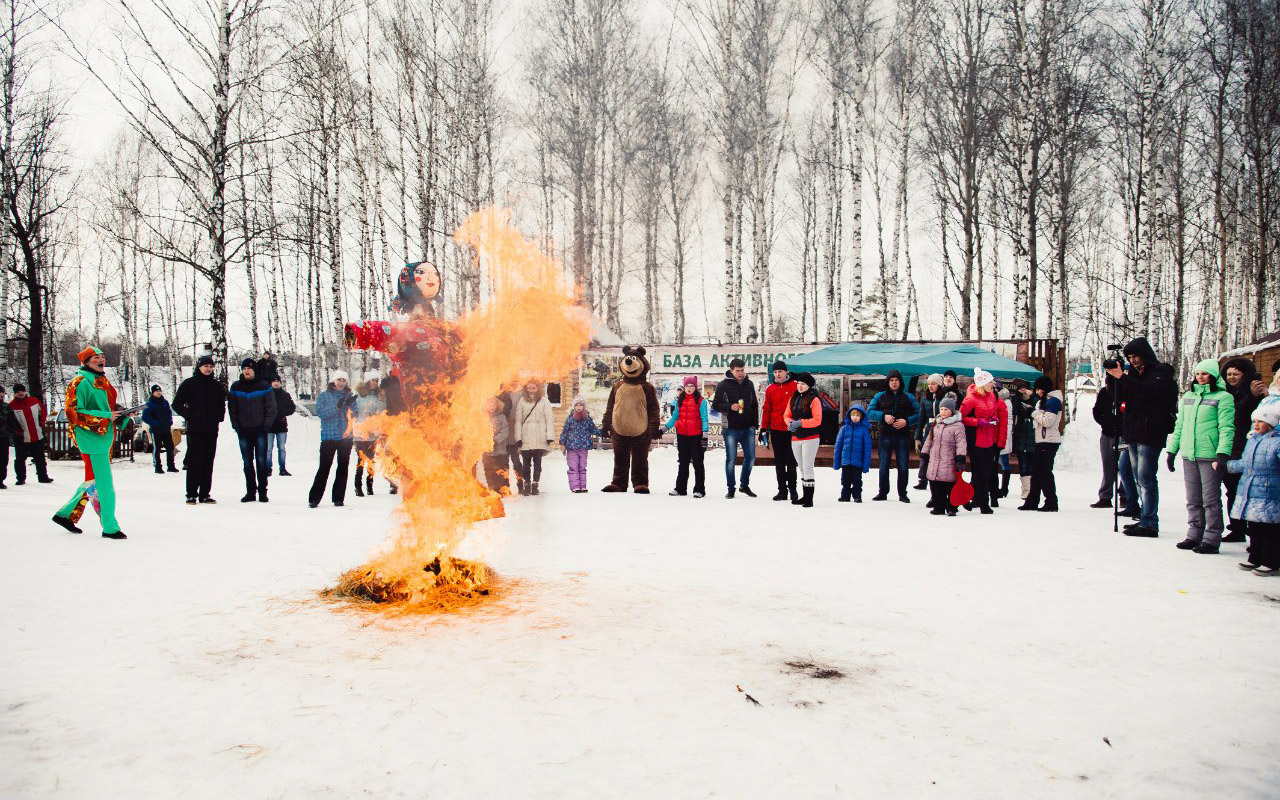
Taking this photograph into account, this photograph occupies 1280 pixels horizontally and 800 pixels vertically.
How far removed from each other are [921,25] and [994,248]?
1393cm

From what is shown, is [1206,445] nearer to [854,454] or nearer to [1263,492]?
[1263,492]

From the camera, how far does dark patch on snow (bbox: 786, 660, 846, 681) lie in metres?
3.73

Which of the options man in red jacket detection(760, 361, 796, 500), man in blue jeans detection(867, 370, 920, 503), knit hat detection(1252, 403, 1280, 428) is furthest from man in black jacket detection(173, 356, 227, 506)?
knit hat detection(1252, 403, 1280, 428)

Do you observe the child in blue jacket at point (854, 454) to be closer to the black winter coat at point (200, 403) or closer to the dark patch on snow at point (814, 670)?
the dark patch on snow at point (814, 670)

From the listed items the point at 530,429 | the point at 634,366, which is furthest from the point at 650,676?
the point at 530,429

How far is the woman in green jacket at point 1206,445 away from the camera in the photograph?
6.91m

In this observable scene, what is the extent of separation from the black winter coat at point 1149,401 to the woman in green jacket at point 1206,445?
0.56m

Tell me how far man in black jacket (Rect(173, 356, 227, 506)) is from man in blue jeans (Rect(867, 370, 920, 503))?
31.5ft

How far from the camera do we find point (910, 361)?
16.2 meters

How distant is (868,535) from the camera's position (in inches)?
316

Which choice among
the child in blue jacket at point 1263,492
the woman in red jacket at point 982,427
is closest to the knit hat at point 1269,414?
the child in blue jacket at point 1263,492

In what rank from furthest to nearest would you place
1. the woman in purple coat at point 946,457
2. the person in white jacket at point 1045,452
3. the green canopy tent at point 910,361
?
the green canopy tent at point 910,361 < the person in white jacket at point 1045,452 < the woman in purple coat at point 946,457

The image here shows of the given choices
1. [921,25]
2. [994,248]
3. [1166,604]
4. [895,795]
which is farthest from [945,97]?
[895,795]

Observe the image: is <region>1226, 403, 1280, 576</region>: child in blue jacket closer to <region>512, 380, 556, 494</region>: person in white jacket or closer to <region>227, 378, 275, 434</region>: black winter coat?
<region>512, 380, 556, 494</region>: person in white jacket
